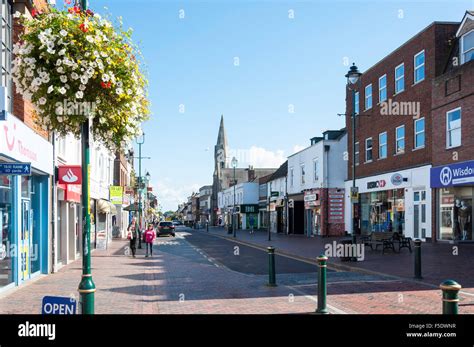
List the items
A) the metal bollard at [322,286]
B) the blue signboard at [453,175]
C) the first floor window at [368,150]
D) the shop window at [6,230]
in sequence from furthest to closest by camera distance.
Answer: the first floor window at [368,150]
the blue signboard at [453,175]
the shop window at [6,230]
the metal bollard at [322,286]

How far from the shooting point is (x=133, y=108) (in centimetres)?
713

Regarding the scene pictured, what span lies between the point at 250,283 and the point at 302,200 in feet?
117

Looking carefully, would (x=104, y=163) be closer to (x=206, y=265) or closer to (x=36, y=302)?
(x=206, y=265)

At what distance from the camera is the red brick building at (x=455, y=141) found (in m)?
24.1

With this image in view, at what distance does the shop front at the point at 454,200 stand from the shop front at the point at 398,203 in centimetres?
94

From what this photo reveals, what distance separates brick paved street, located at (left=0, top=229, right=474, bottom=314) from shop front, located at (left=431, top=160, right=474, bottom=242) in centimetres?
1082

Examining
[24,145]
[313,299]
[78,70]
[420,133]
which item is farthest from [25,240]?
[420,133]

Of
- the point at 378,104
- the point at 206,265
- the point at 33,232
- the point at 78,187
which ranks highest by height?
the point at 378,104

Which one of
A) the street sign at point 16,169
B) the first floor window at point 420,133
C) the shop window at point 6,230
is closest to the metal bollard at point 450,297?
the street sign at point 16,169

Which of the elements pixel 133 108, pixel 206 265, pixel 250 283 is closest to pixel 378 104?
pixel 206 265

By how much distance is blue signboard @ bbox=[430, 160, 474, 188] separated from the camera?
23667 mm

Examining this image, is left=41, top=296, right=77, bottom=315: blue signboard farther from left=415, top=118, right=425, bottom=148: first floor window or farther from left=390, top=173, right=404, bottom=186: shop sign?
left=390, top=173, right=404, bottom=186: shop sign

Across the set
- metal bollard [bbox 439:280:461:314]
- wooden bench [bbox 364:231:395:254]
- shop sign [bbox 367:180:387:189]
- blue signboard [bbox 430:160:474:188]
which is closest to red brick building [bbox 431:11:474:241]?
blue signboard [bbox 430:160:474:188]

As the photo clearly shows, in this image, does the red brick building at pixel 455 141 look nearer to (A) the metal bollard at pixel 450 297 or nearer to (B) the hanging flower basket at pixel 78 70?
(A) the metal bollard at pixel 450 297
